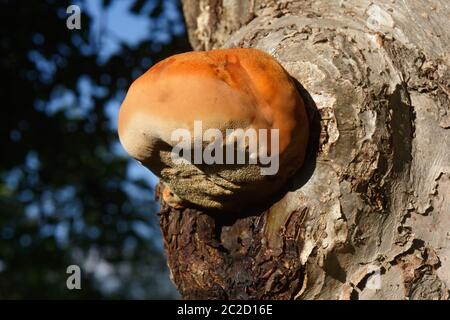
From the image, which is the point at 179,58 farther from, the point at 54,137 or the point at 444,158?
the point at 54,137

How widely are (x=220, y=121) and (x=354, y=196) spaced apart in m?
0.28

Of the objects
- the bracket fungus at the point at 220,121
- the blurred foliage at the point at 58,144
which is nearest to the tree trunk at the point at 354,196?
the bracket fungus at the point at 220,121

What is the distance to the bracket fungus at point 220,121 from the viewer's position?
0.98 metres

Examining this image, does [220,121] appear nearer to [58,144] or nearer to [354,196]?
[354,196]

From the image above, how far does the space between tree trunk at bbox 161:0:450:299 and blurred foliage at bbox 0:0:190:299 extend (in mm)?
1872

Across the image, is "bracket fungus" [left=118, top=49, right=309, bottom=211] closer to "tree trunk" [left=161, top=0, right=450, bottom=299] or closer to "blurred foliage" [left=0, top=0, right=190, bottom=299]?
"tree trunk" [left=161, top=0, right=450, bottom=299]

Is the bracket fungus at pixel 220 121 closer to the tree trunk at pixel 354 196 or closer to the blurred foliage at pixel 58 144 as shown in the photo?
the tree trunk at pixel 354 196

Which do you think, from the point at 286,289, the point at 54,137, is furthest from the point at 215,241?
the point at 54,137

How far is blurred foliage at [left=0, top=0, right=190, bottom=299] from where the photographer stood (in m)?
2.83

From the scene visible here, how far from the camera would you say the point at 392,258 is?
1.10m

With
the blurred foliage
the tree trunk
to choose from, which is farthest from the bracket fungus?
the blurred foliage

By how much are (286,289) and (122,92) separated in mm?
2074
